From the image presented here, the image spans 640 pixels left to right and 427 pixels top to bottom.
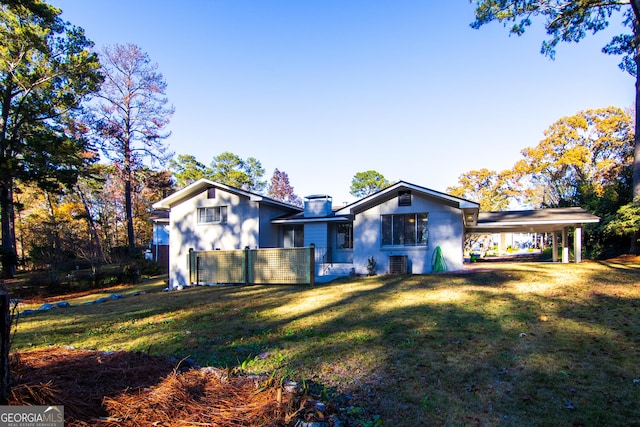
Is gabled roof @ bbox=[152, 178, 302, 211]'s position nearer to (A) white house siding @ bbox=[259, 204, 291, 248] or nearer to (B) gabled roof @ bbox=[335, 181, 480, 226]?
(A) white house siding @ bbox=[259, 204, 291, 248]

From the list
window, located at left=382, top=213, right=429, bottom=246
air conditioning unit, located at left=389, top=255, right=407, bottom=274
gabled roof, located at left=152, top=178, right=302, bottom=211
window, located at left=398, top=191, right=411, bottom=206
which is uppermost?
gabled roof, located at left=152, top=178, right=302, bottom=211

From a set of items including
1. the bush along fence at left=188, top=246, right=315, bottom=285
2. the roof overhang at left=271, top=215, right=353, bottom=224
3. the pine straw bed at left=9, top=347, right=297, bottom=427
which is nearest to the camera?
the pine straw bed at left=9, top=347, right=297, bottom=427

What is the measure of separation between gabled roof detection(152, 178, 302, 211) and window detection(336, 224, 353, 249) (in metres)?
3.27

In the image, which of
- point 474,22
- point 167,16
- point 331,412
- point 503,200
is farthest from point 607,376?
point 503,200

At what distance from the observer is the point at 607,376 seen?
13.4 feet

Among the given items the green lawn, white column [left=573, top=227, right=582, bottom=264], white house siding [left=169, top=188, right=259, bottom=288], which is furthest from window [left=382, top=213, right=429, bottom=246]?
white column [left=573, top=227, right=582, bottom=264]

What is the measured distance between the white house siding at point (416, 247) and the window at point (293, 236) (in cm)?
369

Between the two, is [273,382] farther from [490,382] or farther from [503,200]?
[503,200]

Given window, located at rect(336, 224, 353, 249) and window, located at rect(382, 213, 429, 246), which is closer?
window, located at rect(382, 213, 429, 246)

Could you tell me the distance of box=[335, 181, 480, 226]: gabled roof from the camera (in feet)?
44.8

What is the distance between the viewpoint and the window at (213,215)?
59.1 ft

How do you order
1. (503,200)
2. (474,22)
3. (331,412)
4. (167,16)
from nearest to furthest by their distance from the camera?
(331,412) → (167,16) → (474,22) → (503,200)

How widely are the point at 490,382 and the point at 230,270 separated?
1232cm

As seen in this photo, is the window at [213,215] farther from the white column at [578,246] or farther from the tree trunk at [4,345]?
the white column at [578,246]
